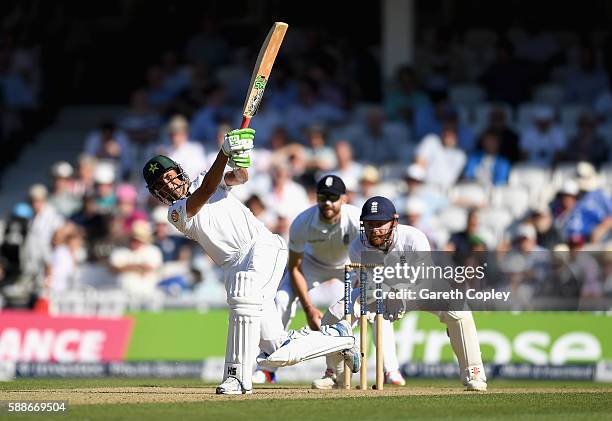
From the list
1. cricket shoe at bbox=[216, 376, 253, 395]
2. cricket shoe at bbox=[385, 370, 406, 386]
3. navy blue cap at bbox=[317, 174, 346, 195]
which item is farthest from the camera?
cricket shoe at bbox=[385, 370, 406, 386]

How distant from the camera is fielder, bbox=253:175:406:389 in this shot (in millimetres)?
10070

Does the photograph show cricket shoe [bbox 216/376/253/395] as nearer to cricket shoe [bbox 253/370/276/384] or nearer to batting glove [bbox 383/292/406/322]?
batting glove [bbox 383/292/406/322]

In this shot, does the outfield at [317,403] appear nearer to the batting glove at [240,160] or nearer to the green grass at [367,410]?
the green grass at [367,410]

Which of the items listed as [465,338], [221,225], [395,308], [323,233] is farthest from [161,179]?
[465,338]

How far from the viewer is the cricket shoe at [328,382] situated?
9750 mm

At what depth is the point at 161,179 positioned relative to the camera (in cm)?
870

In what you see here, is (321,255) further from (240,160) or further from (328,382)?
(240,160)

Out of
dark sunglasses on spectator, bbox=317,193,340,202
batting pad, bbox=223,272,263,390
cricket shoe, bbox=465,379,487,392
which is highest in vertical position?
dark sunglasses on spectator, bbox=317,193,340,202

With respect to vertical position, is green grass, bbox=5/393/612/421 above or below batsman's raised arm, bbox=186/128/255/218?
below

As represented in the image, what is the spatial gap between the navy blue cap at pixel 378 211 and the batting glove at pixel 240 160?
1113mm

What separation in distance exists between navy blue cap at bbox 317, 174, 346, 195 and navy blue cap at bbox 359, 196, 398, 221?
0.91 meters

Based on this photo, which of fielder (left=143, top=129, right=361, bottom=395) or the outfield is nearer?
the outfield

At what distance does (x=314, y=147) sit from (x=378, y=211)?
7327mm

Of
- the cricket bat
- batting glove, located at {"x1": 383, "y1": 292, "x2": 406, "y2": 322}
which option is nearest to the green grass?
batting glove, located at {"x1": 383, "y1": 292, "x2": 406, "y2": 322}
